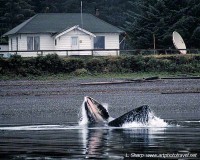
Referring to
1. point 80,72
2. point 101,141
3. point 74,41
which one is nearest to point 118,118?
point 101,141

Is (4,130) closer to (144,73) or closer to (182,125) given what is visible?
(182,125)

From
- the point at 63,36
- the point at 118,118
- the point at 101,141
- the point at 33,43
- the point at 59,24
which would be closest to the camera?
the point at 101,141

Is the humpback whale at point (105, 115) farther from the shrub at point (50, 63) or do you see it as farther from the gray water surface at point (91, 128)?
the shrub at point (50, 63)

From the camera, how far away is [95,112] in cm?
1839

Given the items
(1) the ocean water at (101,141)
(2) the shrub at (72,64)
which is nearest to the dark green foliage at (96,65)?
(2) the shrub at (72,64)

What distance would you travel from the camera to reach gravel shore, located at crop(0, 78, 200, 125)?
22078mm

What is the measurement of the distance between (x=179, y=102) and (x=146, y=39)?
29676 millimetres

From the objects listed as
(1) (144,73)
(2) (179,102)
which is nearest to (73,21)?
(1) (144,73)

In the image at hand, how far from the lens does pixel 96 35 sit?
54.8m

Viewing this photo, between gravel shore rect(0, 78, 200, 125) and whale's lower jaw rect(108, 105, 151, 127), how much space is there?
2.69m

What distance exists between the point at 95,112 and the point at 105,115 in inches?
12.0

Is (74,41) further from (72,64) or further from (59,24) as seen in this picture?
(72,64)

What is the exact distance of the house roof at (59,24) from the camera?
54125mm

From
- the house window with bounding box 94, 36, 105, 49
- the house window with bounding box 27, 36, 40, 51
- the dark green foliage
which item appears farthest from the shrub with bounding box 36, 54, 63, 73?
the house window with bounding box 94, 36, 105, 49
